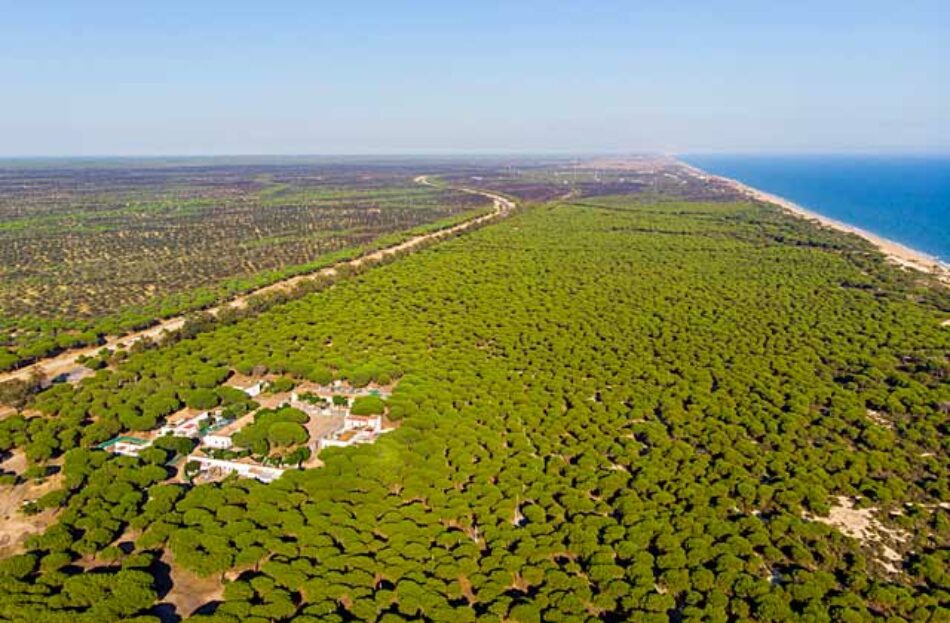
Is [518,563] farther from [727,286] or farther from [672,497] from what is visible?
[727,286]

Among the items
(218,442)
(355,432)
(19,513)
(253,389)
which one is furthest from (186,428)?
(355,432)

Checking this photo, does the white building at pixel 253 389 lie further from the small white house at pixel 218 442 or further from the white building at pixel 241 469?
the white building at pixel 241 469

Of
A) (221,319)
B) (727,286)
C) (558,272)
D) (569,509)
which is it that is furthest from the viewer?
(558,272)

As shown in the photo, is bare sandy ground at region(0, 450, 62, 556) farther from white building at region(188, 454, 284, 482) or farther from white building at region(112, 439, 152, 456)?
white building at region(188, 454, 284, 482)

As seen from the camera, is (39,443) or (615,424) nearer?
(39,443)

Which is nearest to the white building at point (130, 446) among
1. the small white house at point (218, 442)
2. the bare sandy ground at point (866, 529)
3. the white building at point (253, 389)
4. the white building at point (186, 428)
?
the white building at point (186, 428)

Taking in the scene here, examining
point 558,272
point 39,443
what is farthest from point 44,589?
point 558,272

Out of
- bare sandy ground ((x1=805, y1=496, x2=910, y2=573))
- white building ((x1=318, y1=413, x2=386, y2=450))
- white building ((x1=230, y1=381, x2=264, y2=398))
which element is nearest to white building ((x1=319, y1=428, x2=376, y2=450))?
white building ((x1=318, y1=413, x2=386, y2=450))
